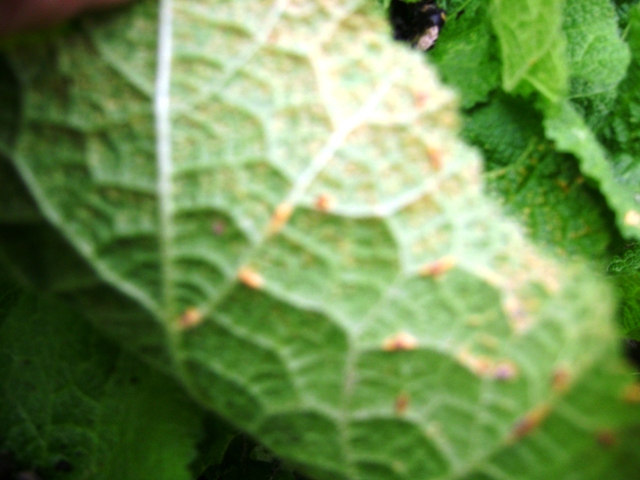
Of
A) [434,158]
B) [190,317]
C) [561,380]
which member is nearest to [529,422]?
[561,380]

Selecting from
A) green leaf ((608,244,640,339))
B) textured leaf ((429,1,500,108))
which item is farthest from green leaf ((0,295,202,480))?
green leaf ((608,244,640,339))

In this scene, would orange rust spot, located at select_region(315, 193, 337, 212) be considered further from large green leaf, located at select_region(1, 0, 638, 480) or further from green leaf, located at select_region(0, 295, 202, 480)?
green leaf, located at select_region(0, 295, 202, 480)

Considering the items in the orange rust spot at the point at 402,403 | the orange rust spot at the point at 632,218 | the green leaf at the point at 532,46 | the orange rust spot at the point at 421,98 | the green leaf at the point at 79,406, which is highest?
the green leaf at the point at 532,46

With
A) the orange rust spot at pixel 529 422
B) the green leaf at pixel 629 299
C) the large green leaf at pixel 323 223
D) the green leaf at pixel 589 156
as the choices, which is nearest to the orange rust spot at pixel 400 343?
the large green leaf at pixel 323 223

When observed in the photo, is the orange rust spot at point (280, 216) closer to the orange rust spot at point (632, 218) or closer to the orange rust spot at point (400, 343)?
the orange rust spot at point (400, 343)

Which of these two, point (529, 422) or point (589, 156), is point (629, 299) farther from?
point (529, 422)

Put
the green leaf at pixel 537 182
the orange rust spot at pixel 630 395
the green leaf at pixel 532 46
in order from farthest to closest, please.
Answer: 1. the green leaf at pixel 537 182
2. the green leaf at pixel 532 46
3. the orange rust spot at pixel 630 395

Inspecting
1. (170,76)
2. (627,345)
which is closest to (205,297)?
(170,76)
